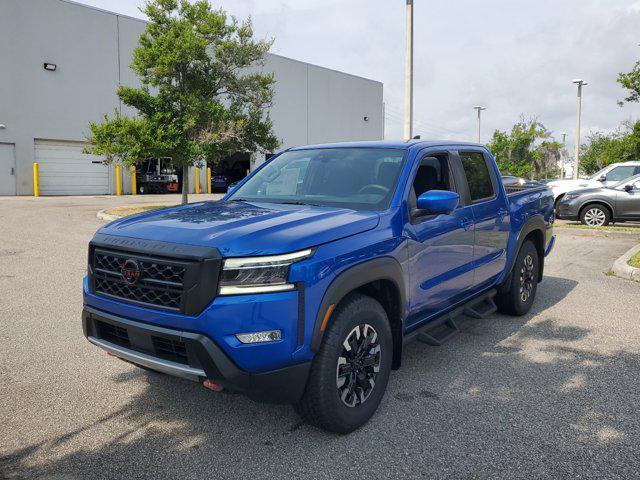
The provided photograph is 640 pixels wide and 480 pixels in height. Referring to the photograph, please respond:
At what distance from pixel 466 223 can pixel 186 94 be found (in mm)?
16002

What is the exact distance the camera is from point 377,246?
3379 mm

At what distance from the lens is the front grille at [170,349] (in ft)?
9.48

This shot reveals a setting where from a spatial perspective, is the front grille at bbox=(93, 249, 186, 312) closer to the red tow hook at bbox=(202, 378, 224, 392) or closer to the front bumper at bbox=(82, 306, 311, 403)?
the front bumper at bbox=(82, 306, 311, 403)

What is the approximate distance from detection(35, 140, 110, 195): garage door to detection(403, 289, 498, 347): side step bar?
25.8 metres

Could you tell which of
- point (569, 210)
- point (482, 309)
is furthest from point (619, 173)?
point (482, 309)

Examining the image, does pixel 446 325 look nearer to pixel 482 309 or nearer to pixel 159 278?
pixel 482 309

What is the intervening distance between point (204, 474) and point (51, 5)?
30.3 meters

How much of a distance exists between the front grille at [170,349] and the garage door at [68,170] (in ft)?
87.7

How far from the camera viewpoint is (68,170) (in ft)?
94.5

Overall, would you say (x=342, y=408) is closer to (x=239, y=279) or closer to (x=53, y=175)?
(x=239, y=279)

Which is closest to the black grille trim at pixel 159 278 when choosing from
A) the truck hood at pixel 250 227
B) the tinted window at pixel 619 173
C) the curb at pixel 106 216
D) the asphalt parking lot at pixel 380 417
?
the truck hood at pixel 250 227

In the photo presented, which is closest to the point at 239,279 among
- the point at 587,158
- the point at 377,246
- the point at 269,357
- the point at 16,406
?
the point at 269,357

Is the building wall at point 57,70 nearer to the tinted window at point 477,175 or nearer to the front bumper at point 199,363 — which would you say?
the tinted window at point 477,175

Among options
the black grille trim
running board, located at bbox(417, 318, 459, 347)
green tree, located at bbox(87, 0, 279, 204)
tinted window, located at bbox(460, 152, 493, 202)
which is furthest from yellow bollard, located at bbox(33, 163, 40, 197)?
running board, located at bbox(417, 318, 459, 347)
